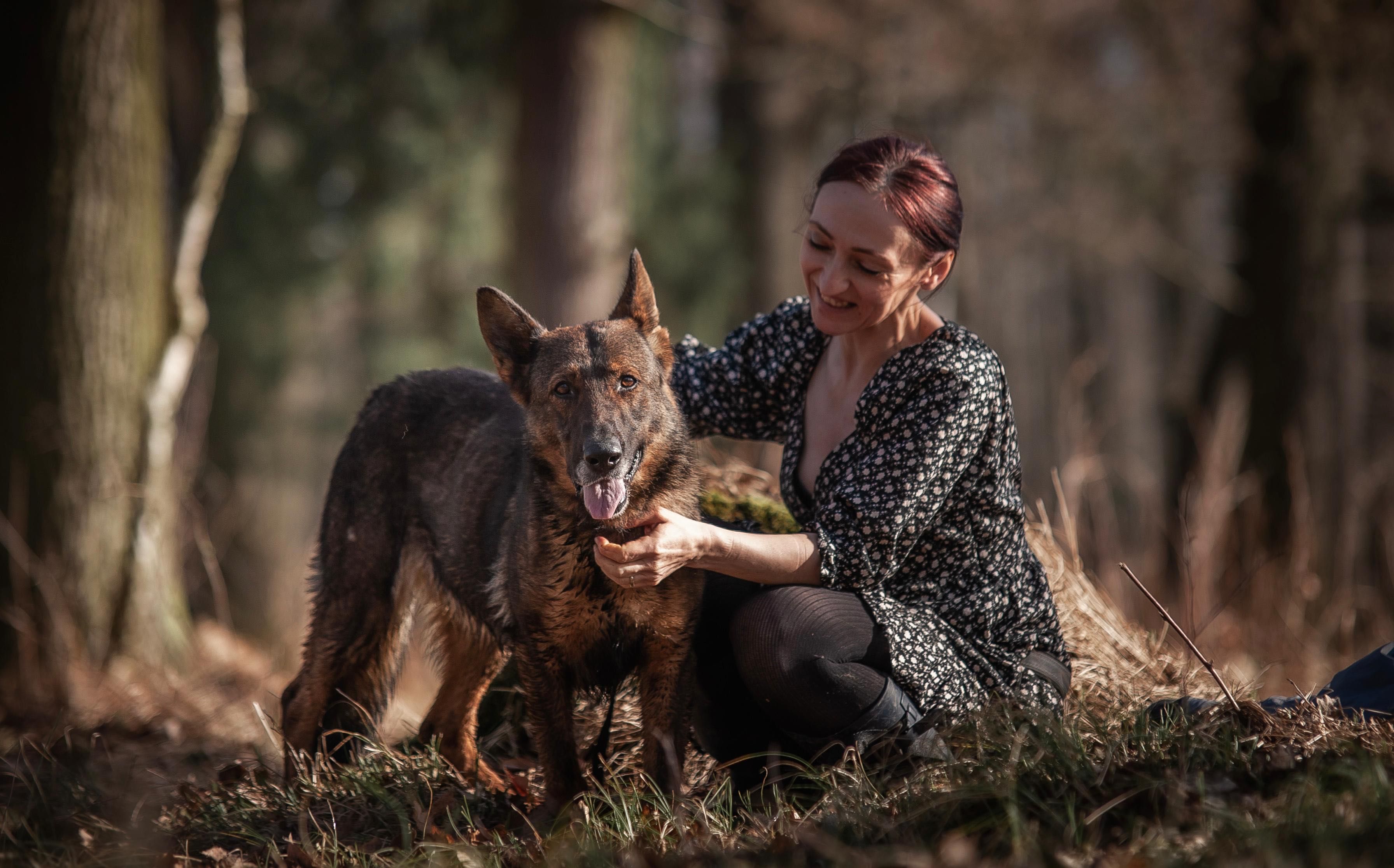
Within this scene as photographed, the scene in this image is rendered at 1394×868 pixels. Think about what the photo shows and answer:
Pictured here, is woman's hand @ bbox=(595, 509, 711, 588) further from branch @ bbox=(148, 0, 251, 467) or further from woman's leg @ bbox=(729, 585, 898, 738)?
branch @ bbox=(148, 0, 251, 467)

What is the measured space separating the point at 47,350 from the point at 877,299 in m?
4.96

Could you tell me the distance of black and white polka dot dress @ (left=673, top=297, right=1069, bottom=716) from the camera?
11.5 ft

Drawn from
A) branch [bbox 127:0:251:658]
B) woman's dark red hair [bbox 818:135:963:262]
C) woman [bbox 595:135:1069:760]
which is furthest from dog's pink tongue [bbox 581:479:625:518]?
branch [bbox 127:0:251:658]

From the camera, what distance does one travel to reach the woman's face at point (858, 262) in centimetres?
364

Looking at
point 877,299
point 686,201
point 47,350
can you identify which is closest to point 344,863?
point 877,299

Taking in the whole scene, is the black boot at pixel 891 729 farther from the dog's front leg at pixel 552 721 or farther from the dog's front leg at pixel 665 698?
the dog's front leg at pixel 552 721

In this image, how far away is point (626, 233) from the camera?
34.7ft

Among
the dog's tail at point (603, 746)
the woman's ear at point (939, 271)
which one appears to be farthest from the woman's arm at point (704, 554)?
the woman's ear at point (939, 271)

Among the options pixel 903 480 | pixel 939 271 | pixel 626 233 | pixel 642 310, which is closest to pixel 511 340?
pixel 642 310

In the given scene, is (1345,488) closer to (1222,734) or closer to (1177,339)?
(1222,734)

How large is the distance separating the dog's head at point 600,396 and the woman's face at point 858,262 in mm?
653

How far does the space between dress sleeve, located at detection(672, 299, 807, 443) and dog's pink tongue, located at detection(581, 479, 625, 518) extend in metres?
1.10

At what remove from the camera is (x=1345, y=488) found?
8609 millimetres

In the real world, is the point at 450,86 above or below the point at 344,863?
above
